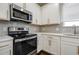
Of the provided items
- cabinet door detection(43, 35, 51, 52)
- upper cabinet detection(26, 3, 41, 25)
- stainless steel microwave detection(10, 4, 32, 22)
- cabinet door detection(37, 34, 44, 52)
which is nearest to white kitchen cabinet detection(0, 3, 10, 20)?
stainless steel microwave detection(10, 4, 32, 22)

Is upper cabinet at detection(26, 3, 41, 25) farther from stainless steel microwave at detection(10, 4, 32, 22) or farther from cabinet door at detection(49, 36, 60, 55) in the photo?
cabinet door at detection(49, 36, 60, 55)

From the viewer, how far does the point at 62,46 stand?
2.00 meters

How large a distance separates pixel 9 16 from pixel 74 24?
2.14m

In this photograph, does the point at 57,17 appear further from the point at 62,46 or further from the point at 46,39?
the point at 62,46

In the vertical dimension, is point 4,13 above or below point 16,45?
above

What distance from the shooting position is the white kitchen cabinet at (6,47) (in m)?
1.09

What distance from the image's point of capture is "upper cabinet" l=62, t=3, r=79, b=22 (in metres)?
2.44

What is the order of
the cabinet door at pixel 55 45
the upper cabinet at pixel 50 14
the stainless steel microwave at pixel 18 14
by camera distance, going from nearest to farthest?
the stainless steel microwave at pixel 18 14, the cabinet door at pixel 55 45, the upper cabinet at pixel 50 14

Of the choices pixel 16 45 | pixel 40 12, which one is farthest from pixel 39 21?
pixel 16 45

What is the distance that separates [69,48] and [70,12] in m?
1.40

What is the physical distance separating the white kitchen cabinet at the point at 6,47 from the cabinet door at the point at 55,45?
1391mm

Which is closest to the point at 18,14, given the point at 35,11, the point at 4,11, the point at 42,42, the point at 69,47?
the point at 4,11

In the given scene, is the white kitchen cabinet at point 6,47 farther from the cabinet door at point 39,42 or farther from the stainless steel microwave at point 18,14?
the cabinet door at point 39,42

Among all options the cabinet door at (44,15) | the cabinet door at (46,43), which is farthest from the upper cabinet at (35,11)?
the cabinet door at (46,43)
